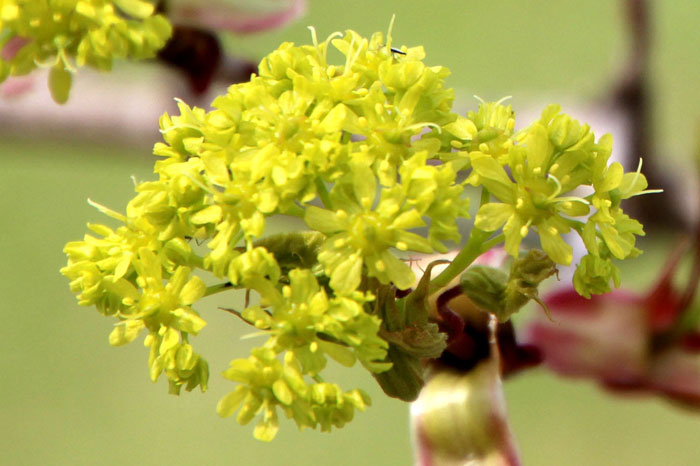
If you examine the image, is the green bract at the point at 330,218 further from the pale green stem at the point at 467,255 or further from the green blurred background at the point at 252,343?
the green blurred background at the point at 252,343

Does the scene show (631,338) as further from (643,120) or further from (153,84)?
(153,84)

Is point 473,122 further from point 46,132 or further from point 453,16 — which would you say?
point 453,16

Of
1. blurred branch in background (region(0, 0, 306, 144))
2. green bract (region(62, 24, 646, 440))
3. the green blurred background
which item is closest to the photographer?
green bract (region(62, 24, 646, 440))

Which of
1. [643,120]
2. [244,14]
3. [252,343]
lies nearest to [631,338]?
[643,120]

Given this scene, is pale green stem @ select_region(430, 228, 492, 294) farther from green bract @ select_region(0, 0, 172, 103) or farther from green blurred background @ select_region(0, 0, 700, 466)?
green blurred background @ select_region(0, 0, 700, 466)

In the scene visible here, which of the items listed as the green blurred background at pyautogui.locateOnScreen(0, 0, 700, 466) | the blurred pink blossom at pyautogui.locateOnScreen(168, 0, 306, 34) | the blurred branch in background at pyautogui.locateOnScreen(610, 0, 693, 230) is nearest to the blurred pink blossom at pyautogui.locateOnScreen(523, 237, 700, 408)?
the blurred branch in background at pyautogui.locateOnScreen(610, 0, 693, 230)

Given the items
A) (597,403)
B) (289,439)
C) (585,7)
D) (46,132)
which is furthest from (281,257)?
(585,7)
